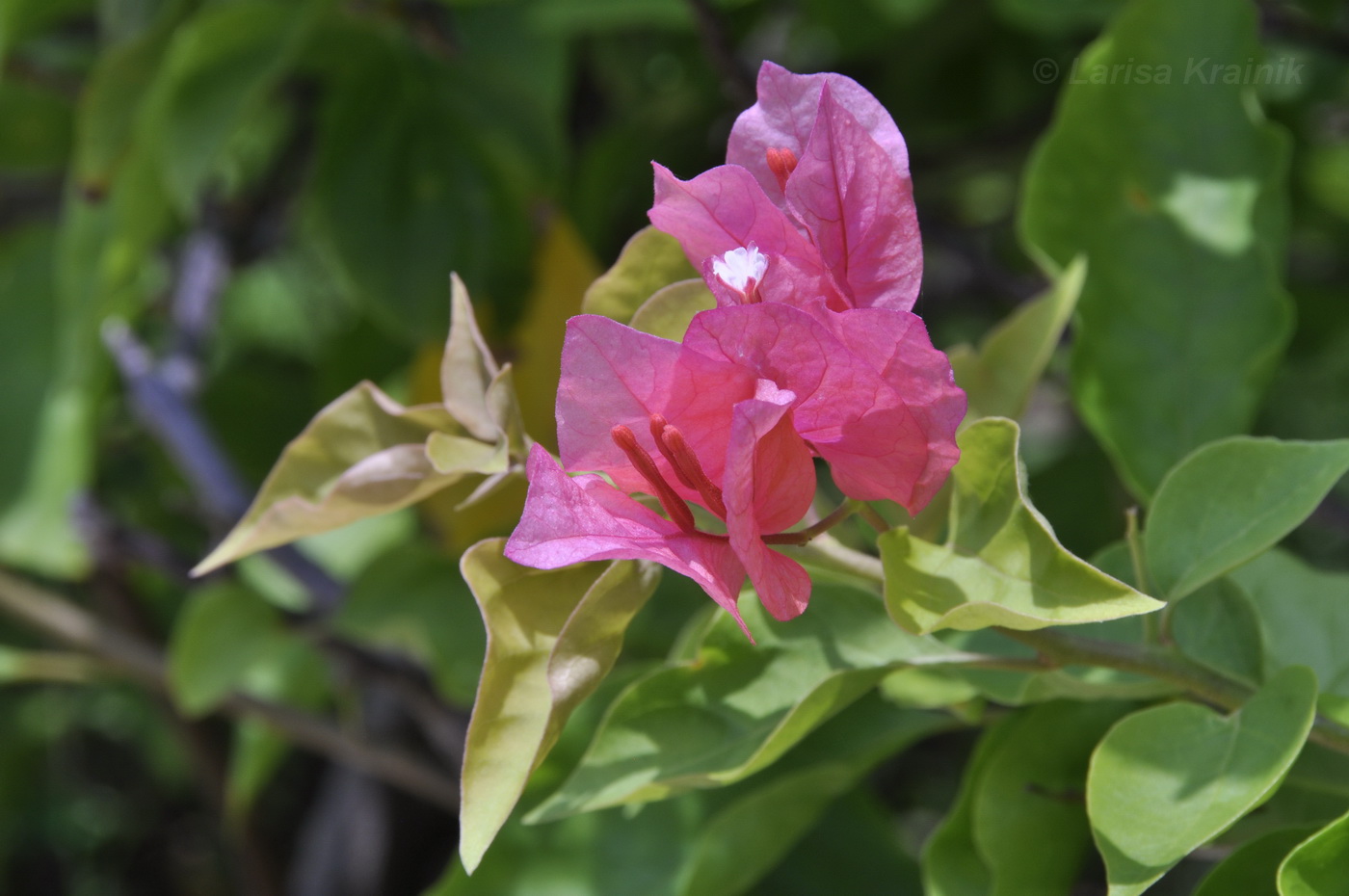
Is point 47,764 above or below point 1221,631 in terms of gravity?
below

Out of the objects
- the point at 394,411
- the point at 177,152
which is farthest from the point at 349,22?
the point at 394,411

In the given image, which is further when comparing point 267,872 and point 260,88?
point 267,872

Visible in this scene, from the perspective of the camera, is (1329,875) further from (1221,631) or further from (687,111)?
(687,111)

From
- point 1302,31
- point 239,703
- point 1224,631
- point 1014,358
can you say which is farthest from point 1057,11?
point 239,703

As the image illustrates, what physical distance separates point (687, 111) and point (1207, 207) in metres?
0.57

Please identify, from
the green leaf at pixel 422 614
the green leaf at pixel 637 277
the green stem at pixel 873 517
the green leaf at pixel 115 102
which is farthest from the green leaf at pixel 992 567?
the green leaf at pixel 115 102

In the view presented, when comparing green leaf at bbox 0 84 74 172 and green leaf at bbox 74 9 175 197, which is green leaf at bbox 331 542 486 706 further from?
green leaf at bbox 0 84 74 172

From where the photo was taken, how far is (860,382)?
0.37 metres

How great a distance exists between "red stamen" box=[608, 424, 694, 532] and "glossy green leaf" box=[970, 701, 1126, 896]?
255 millimetres

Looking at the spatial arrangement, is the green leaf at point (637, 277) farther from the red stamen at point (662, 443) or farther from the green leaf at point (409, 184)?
the green leaf at point (409, 184)

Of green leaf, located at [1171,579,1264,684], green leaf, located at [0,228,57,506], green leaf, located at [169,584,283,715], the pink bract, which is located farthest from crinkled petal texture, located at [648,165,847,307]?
green leaf, located at [0,228,57,506]

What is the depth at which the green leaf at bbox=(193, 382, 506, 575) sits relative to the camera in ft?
1.49

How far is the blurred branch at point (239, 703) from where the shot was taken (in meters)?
1.00

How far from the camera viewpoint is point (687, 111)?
114cm
